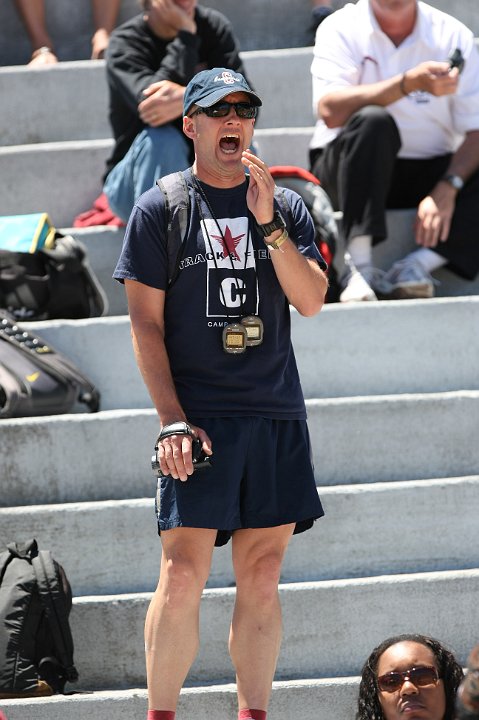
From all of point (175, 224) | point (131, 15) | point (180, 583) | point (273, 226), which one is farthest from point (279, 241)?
point (131, 15)

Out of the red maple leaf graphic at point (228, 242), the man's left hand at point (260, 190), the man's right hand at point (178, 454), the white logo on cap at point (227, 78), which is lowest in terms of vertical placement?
the man's right hand at point (178, 454)

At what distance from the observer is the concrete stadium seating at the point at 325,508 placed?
3742mm

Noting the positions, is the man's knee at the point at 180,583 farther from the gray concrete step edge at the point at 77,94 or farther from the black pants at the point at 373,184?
the gray concrete step edge at the point at 77,94

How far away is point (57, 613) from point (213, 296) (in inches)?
42.6

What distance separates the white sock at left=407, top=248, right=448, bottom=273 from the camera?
Result: 16.1 feet

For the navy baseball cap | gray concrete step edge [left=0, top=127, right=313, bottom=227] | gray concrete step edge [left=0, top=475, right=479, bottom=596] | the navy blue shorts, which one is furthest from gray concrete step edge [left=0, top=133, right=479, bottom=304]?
the navy blue shorts

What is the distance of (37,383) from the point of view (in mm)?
4219

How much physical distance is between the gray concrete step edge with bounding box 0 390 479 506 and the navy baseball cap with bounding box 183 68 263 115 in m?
1.29

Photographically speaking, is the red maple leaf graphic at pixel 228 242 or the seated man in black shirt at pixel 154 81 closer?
the red maple leaf graphic at pixel 228 242

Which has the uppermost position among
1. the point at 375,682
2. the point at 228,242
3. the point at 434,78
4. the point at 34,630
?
the point at 228,242

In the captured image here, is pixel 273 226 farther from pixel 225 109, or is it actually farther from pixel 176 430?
pixel 176 430

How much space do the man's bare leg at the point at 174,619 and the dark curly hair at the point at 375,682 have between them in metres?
0.41

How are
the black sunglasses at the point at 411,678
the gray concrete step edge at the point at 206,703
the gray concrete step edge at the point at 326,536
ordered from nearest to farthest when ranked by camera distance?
1. the black sunglasses at the point at 411,678
2. the gray concrete step edge at the point at 206,703
3. the gray concrete step edge at the point at 326,536

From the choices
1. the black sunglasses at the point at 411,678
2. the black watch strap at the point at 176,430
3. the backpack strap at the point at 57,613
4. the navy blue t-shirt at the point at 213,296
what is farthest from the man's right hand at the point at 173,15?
the black sunglasses at the point at 411,678
